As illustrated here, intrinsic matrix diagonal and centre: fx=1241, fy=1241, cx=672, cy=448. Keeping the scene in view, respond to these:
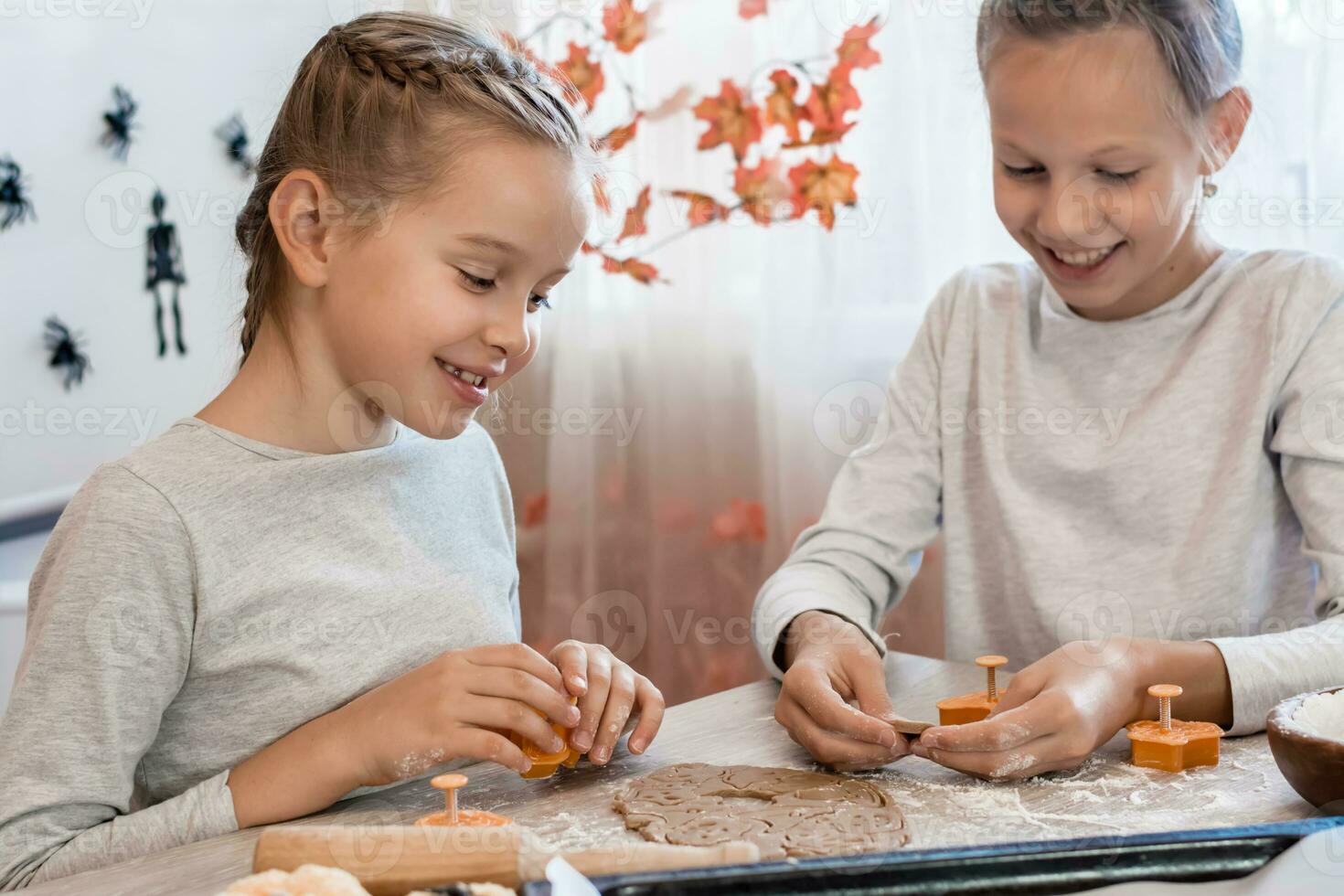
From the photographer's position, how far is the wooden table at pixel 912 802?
2.50ft

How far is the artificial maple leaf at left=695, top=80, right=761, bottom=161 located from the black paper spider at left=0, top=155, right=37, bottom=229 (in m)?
1.57

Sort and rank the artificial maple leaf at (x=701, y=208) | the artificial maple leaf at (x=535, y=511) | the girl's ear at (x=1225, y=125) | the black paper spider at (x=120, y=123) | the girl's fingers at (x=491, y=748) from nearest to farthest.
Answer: the girl's fingers at (x=491, y=748)
the girl's ear at (x=1225, y=125)
the artificial maple leaf at (x=701, y=208)
the artificial maple leaf at (x=535, y=511)
the black paper spider at (x=120, y=123)

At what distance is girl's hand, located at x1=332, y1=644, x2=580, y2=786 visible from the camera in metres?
0.87

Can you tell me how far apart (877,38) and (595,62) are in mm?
534

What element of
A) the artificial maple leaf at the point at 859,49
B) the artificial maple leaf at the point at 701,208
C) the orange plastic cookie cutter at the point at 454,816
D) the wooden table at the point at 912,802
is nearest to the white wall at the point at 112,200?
the artificial maple leaf at the point at 701,208

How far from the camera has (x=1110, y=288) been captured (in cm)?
125

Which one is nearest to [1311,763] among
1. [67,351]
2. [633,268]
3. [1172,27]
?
[1172,27]

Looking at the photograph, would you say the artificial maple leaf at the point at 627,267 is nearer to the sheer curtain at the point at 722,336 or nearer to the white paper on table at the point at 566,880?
the sheer curtain at the point at 722,336

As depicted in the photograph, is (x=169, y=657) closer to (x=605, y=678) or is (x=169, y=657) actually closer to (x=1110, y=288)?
(x=605, y=678)

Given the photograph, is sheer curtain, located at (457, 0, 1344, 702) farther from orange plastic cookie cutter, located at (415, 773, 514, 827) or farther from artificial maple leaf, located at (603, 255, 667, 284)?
orange plastic cookie cutter, located at (415, 773, 514, 827)

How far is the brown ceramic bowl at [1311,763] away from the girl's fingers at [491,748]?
491 millimetres

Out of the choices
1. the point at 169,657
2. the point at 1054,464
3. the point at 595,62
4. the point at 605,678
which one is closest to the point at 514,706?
the point at 605,678

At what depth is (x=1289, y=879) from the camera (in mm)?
582

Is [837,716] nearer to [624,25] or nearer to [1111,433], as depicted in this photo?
[1111,433]
